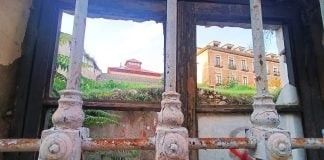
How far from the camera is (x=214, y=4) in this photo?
2.44 m

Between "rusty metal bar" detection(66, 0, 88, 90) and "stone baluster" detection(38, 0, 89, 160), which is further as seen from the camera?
"rusty metal bar" detection(66, 0, 88, 90)

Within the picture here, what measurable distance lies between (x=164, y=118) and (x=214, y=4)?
162cm

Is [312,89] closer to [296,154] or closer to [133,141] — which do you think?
[296,154]

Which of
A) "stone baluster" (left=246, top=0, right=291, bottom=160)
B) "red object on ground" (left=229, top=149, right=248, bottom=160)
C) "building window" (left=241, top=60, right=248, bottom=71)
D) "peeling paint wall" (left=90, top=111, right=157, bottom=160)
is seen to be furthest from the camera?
"building window" (left=241, top=60, right=248, bottom=71)

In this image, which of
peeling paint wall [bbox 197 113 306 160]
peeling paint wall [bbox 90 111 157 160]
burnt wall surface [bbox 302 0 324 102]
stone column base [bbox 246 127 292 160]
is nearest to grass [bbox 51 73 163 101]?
peeling paint wall [bbox 90 111 157 160]

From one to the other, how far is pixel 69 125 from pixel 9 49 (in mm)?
1262

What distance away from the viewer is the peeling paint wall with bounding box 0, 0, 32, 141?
6.36 ft

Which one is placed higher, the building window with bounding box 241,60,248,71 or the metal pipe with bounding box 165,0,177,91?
the building window with bounding box 241,60,248,71

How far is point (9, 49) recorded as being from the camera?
6.63ft

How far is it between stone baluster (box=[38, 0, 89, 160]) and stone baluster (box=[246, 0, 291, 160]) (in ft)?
2.42

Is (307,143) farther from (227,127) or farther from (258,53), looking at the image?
(227,127)

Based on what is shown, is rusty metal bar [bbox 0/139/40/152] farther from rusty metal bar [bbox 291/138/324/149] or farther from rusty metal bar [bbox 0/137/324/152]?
rusty metal bar [bbox 291/138/324/149]

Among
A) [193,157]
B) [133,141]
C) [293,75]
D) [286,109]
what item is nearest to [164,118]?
[133,141]

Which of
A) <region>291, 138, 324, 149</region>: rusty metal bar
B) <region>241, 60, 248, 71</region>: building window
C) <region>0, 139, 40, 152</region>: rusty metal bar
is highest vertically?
<region>241, 60, 248, 71</region>: building window
